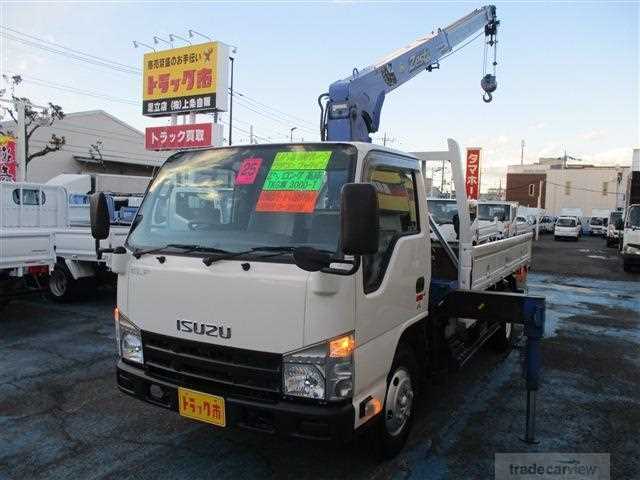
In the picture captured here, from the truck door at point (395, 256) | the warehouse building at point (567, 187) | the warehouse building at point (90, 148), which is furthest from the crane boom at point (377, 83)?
the warehouse building at point (567, 187)

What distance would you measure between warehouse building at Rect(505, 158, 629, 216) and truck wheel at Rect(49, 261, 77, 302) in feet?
198

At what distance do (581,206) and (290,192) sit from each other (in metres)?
65.9

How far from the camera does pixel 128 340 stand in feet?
11.3

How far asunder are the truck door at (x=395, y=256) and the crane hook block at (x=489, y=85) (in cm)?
666

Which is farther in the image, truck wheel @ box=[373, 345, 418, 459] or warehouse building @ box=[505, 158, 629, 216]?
warehouse building @ box=[505, 158, 629, 216]

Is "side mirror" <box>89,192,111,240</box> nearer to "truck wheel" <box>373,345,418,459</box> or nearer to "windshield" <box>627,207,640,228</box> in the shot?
"truck wheel" <box>373,345,418,459</box>

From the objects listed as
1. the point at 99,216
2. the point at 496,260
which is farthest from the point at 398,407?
the point at 496,260

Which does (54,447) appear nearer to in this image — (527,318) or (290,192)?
(290,192)

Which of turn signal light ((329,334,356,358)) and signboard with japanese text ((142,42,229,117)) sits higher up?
signboard with japanese text ((142,42,229,117))

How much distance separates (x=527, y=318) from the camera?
13.3 ft

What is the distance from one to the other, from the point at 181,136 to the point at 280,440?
62.1ft

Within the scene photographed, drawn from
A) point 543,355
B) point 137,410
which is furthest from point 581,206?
point 137,410

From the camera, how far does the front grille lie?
289cm

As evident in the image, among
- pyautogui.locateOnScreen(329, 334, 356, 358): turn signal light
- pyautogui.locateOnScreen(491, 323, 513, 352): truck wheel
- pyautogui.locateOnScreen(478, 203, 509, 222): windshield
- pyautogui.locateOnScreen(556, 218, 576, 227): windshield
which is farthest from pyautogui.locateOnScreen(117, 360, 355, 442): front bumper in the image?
pyautogui.locateOnScreen(556, 218, 576, 227): windshield
